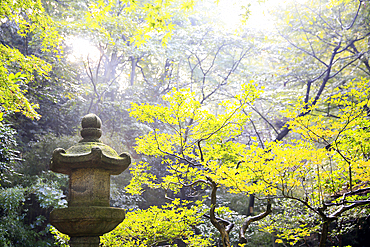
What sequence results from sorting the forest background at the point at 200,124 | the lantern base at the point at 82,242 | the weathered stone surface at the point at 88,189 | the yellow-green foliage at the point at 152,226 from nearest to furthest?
the lantern base at the point at 82,242 < the weathered stone surface at the point at 88,189 < the forest background at the point at 200,124 < the yellow-green foliage at the point at 152,226

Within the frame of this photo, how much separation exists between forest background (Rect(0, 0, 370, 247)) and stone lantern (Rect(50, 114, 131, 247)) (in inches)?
47.8

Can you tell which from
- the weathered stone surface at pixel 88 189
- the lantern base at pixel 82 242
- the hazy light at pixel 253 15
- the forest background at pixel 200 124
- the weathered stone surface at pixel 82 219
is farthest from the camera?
the hazy light at pixel 253 15

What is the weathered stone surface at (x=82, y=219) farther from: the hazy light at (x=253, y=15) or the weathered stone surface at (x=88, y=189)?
the hazy light at (x=253, y=15)

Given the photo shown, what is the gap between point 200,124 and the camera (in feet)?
13.2

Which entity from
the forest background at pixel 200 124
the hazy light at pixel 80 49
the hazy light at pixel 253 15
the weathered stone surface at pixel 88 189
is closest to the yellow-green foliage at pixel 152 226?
the forest background at pixel 200 124

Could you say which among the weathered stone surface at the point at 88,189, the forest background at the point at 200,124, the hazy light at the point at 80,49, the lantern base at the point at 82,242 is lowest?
the lantern base at the point at 82,242

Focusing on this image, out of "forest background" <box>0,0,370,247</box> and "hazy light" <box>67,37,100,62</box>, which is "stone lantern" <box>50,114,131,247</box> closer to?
"forest background" <box>0,0,370,247</box>

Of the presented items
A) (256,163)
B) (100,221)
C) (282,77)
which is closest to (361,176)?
(256,163)

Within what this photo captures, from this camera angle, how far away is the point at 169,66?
1073 centimetres

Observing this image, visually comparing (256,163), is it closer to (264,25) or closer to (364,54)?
(364,54)

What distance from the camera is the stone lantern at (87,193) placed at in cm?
246

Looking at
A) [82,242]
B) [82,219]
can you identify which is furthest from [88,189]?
[82,242]

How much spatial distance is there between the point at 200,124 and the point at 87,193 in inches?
76.7

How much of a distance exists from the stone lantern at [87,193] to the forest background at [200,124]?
121cm
